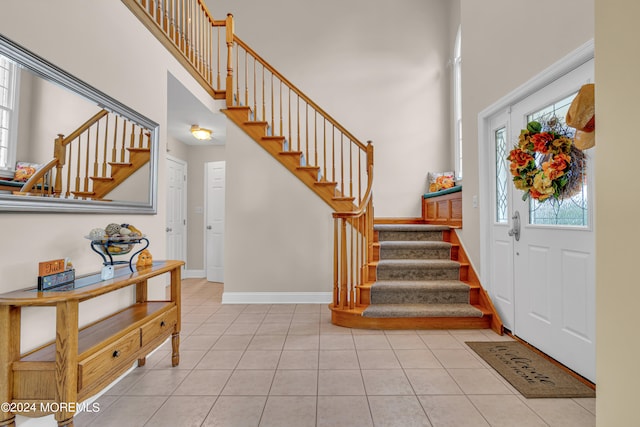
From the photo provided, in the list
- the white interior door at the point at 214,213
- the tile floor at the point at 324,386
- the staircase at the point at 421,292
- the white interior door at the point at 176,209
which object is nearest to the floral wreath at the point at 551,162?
the tile floor at the point at 324,386

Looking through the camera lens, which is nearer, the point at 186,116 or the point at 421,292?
the point at 421,292

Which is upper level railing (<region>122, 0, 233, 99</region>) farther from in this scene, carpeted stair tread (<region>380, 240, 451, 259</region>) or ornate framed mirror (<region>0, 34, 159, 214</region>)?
carpeted stair tread (<region>380, 240, 451, 259</region>)

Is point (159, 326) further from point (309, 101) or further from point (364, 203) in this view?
point (309, 101)

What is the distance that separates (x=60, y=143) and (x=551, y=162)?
2.97m

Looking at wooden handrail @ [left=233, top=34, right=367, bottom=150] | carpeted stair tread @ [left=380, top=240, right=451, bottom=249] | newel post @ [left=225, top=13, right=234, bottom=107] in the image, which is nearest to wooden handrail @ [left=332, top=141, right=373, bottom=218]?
wooden handrail @ [left=233, top=34, right=367, bottom=150]

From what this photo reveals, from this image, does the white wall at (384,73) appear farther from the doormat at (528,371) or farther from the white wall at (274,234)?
the doormat at (528,371)

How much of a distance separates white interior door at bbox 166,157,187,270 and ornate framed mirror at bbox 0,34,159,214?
11.3 feet

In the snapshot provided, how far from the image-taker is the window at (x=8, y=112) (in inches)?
57.9

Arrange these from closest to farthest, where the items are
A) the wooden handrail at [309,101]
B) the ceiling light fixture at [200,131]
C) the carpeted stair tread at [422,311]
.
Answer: the carpeted stair tread at [422,311] < the wooden handrail at [309,101] < the ceiling light fixture at [200,131]

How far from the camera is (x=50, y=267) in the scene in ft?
5.08

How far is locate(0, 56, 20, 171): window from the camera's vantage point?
1471mm

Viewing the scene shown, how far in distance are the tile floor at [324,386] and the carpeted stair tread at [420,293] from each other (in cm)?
38

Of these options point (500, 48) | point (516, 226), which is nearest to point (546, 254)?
point (516, 226)

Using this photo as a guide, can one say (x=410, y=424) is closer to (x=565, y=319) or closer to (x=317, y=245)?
(x=565, y=319)
